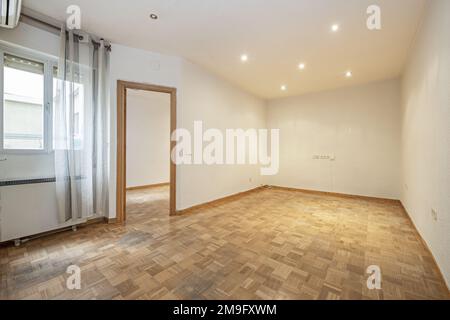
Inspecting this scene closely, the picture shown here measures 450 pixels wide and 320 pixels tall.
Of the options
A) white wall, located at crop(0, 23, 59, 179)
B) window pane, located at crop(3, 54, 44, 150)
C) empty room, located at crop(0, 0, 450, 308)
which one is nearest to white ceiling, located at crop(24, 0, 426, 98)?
empty room, located at crop(0, 0, 450, 308)

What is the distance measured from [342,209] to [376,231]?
1.07 m

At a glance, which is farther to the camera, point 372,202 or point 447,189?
point 372,202

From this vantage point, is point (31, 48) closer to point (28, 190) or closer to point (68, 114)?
point (68, 114)

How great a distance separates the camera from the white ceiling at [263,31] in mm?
2129

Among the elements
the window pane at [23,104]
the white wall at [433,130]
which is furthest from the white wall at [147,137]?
the white wall at [433,130]

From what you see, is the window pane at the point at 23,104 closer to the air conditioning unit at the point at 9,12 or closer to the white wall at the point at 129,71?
the air conditioning unit at the point at 9,12

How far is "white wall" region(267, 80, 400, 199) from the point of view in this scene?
4.32m

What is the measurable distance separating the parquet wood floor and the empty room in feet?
0.06

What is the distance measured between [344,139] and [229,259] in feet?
14.8

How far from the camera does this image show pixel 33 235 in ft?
7.88

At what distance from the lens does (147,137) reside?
19.8ft
